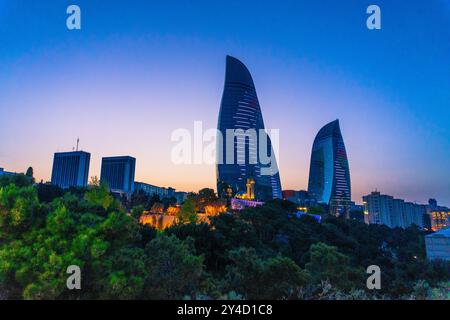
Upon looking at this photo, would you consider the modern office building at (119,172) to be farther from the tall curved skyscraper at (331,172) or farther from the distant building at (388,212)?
the distant building at (388,212)

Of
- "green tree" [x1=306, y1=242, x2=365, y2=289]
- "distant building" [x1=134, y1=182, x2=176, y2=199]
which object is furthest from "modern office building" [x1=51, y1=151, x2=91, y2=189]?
"green tree" [x1=306, y1=242, x2=365, y2=289]

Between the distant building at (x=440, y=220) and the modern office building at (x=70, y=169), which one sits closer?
the distant building at (x=440, y=220)

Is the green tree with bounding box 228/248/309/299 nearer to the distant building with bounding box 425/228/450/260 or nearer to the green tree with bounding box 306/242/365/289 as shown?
the green tree with bounding box 306/242/365/289

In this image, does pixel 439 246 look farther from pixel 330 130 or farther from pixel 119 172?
pixel 119 172

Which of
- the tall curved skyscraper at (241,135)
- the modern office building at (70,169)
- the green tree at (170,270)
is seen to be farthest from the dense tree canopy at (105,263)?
the modern office building at (70,169)

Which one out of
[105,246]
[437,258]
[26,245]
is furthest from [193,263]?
[437,258]
